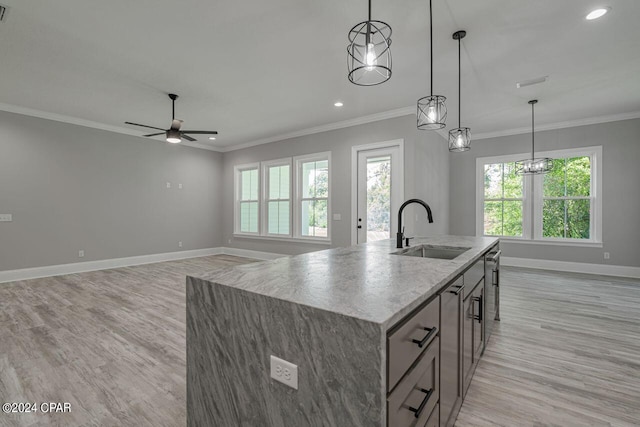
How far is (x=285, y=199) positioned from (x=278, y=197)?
9.5 inches

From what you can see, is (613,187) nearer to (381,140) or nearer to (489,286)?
(381,140)

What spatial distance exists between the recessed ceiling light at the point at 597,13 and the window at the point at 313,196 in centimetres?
411

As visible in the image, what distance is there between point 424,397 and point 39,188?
6.72 meters

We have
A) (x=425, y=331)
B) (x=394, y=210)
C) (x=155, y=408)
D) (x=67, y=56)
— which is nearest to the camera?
(x=425, y=331)

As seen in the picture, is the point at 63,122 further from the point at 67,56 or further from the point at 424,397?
the point at 424,397

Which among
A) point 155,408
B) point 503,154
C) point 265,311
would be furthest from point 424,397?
point 503,154

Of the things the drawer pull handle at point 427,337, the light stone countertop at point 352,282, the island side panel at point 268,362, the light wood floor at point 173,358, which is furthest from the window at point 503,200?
the island side panel at point 268,362

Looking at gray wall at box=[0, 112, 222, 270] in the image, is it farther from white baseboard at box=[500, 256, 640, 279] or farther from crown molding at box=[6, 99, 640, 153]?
white baseboard at box=[500, 256, 640, 279]

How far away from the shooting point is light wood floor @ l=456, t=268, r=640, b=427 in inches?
69.7

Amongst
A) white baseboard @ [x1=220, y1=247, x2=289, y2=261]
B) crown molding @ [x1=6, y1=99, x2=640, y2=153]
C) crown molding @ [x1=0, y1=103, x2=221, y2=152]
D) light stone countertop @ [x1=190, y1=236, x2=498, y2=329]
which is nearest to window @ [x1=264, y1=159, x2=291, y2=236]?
white baseboard @ [x1=220, y1=247, x2=289, y2=261]

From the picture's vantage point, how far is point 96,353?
244 centimetres

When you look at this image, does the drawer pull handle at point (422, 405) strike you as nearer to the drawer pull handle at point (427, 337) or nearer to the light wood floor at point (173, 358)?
the drawer pull handle at point (427, 337)

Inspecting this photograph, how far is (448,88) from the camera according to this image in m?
4.16

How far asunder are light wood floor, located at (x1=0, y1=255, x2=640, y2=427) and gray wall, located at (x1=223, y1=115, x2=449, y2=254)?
1997mm
